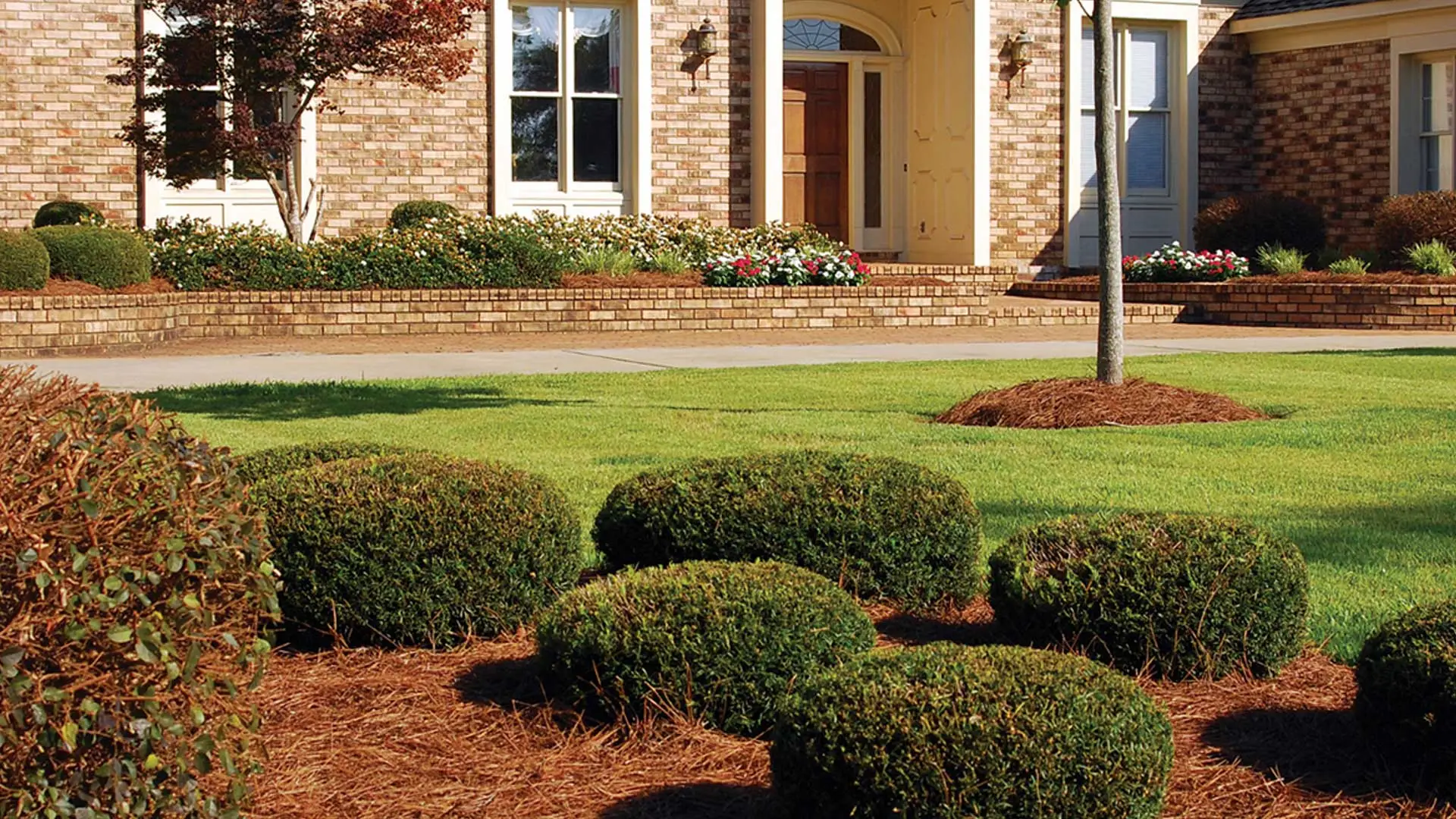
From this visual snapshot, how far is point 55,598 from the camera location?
94.4 inches

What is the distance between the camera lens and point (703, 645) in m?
3.75

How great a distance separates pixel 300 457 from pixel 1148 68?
20.2 m

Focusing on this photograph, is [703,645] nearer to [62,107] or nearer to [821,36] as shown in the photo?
[62,107]

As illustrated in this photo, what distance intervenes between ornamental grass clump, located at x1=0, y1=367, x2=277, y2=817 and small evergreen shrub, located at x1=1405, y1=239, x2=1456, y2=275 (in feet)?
58.3

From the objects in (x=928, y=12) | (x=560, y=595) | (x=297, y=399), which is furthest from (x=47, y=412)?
(x=928, y=12)

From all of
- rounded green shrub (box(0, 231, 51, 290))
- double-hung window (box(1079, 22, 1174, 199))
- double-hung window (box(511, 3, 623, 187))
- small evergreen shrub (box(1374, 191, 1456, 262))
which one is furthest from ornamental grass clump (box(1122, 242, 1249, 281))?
rounded green shrub (box(0, 231, 51, 290))

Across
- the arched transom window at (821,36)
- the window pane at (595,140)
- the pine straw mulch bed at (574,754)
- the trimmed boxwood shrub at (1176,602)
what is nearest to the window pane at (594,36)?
the window pane at (595,140)

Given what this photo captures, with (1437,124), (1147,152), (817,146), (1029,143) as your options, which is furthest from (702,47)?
(1437,124)

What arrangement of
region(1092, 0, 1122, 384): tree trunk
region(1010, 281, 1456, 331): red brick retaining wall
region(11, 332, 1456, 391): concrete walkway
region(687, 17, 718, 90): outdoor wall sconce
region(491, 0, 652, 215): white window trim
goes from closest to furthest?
1. region(1092, 0, 1122, 384): tree trunk
2. region(11, 332, 1456, 391): concrete walkway
3. region(1010, 281, 1456, 331): red brick retaining wall
4. region(491, 0, 652, 215): white window trim
5. region(687, 17, 718, 90): outdoor wall sconce

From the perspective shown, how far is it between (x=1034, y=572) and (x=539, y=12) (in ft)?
57.7

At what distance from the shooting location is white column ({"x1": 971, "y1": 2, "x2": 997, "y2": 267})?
70.5ft

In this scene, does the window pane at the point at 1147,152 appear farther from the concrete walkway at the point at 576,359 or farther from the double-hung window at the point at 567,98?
the concrete walkway at the point at 576,359

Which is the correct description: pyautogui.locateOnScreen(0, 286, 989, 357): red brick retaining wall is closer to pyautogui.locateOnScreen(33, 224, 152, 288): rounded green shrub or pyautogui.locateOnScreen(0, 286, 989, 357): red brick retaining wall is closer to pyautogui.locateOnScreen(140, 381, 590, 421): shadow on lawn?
pyautogui.locateOnScreen(33, 224, 152, 288): rounded green shrub

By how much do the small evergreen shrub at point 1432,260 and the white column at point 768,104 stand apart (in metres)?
7.21
